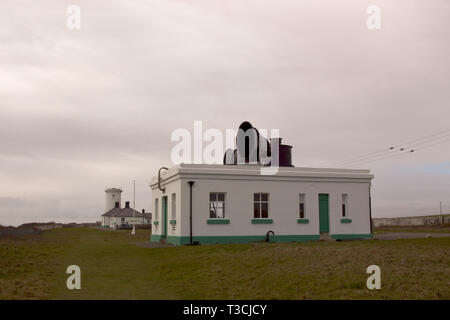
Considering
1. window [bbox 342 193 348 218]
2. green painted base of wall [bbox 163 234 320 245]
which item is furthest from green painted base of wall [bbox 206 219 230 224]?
window [bbox 342 193 348 218]

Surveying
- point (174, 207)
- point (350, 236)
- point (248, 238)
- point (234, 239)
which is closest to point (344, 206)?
point (350, 236)

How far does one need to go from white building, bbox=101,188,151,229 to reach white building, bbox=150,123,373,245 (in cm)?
5788

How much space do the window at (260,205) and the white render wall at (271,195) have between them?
0.27m

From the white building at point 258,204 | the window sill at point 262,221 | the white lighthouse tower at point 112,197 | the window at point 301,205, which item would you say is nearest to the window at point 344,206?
→ the white building at point 258,204

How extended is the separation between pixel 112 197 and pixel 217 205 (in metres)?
72.8

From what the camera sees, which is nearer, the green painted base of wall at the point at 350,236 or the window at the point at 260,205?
the window at the point at 260,205

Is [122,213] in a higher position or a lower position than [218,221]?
lower

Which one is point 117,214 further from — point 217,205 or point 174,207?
point 217,205

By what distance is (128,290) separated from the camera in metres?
10.7

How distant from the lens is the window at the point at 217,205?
2395cm

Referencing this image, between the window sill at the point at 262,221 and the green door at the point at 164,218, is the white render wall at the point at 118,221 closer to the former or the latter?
the green door at the point at 164,218

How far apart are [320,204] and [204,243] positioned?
7.23 m

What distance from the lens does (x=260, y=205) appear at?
81.6ft
